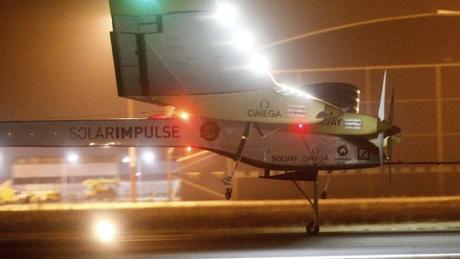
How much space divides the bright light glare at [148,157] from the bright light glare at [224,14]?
Result: 451 inches

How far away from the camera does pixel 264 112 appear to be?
47.0 ft

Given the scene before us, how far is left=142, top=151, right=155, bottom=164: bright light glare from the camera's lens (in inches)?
948

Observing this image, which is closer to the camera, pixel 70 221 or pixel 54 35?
pixel 70 221

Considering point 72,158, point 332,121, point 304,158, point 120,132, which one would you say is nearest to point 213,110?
point 120,132

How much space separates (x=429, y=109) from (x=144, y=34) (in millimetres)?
14050

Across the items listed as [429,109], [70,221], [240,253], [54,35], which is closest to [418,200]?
[429,109]

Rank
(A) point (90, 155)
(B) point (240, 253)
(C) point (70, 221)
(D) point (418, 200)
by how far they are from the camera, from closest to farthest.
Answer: (B) point (240, 253)
(C) point (70, 221)
(D) point (418, 200)
(A) point (90, 155)

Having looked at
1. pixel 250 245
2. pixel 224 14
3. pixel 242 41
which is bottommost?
pixel 250 245

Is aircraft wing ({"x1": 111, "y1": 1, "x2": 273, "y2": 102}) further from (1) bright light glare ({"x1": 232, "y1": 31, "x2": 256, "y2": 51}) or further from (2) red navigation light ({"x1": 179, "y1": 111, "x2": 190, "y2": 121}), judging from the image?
(2) red navigation light ({"x1": 179, "y1": 111, "x2": 190, "y2": 121})

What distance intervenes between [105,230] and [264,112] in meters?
5.22

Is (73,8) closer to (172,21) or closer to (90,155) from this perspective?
(90,155)

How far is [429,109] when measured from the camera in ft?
80.7

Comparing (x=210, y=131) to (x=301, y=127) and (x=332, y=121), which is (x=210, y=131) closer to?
(x=301, y=127)

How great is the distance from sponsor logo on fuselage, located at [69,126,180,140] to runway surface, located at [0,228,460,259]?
209cm
